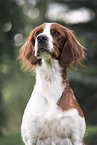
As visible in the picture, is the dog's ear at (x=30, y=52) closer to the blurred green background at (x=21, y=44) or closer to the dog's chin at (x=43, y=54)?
the dog's chin at (x=43, y=54)

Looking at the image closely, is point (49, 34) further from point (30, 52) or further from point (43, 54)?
point (30, 52)

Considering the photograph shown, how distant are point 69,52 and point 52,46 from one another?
309mm

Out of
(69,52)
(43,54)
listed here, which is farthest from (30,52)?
(69,52)

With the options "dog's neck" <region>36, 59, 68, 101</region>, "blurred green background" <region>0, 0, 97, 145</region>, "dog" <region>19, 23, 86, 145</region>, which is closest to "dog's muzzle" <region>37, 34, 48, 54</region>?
"dog" <region>19, 23, 86, 145</region>

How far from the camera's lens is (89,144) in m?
7.55

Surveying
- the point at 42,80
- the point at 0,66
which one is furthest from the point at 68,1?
the point at 42,80

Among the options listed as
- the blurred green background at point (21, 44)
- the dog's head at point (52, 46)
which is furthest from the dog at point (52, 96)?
the blurred green background at point (21, 44)

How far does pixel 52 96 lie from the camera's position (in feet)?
10.8

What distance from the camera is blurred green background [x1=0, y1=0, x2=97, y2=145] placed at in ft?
27.1

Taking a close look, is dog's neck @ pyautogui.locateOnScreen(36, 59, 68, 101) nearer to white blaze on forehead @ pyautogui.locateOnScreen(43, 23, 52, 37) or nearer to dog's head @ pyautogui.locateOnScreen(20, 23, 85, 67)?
dog's head @ pyautogui.locateOnScreen(20, 23, 85, 67)

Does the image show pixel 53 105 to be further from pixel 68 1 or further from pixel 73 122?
pixel 68 1

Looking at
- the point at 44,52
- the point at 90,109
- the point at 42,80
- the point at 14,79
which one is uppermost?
the point at 44,52

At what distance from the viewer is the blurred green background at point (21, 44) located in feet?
27.1

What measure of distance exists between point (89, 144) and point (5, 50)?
379cm
